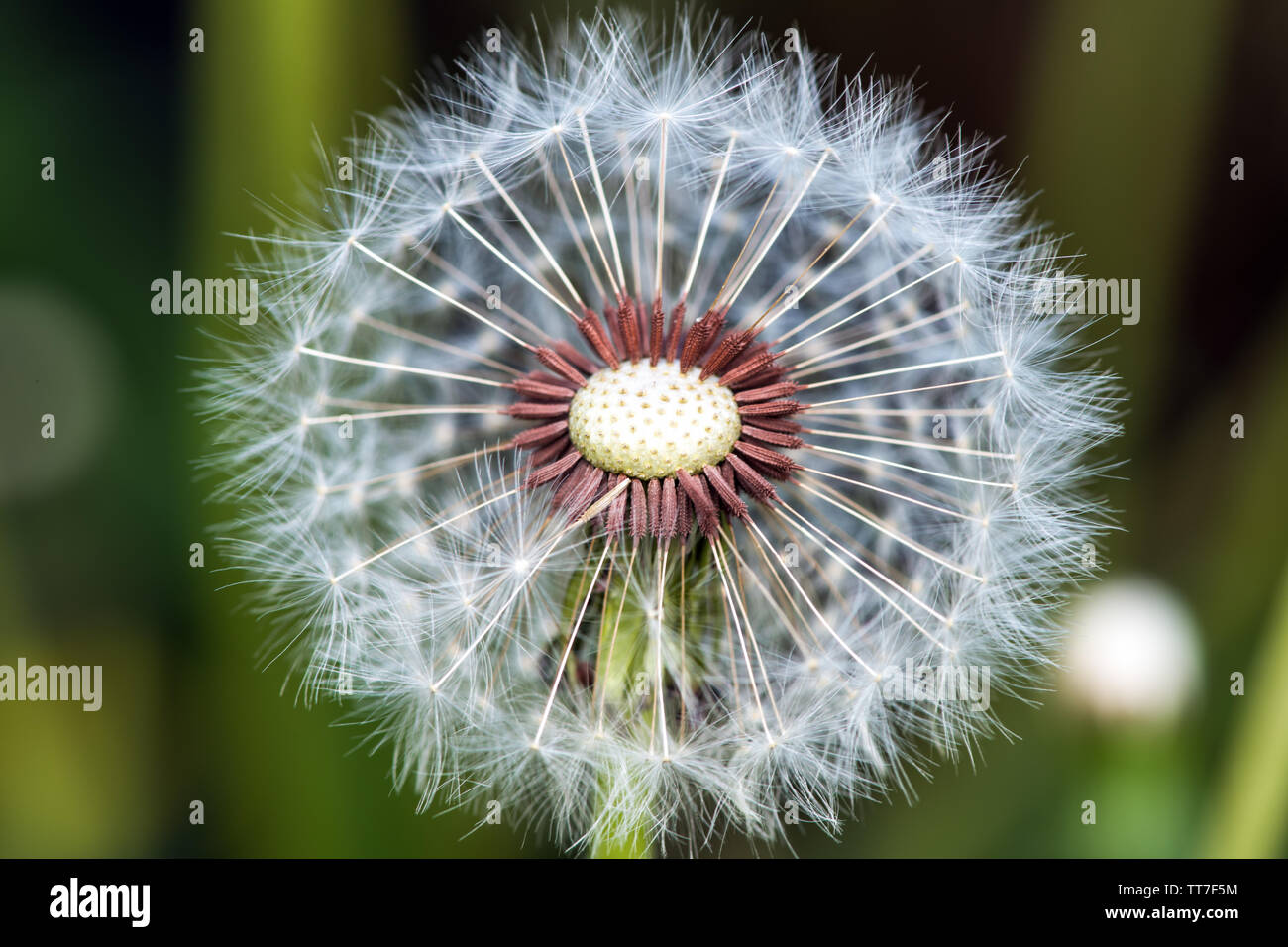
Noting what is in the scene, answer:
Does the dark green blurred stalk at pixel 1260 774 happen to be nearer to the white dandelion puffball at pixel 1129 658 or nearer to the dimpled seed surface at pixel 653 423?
the white dandelion puffball at pixel 1129 658

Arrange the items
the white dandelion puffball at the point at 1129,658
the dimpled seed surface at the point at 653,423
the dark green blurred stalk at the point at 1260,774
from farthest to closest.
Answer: the white dandelion puffball at the point at 1129,658 < the dark green blurred stalk at the point at 1260,774 < the dimpled seed surface at the point at 653,423

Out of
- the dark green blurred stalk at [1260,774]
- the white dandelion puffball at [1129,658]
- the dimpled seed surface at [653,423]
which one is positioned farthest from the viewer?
the white dandelion puffball at [1129,658]

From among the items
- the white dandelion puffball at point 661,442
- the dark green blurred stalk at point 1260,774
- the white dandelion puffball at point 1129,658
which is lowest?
the dark green blurred stalk at point 1260,774

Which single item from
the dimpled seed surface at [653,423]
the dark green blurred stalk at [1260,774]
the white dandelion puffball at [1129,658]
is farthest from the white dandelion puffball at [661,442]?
the dark green blurred stalk at [1260,774]

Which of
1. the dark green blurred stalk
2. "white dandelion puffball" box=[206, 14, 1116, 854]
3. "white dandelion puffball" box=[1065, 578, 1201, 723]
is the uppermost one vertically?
"white dandelion puffball" box=[206, 14, 1116, 854]

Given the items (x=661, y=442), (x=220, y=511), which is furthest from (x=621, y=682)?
(x=220, y=511)

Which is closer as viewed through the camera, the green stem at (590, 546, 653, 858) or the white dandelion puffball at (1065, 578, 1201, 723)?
the green stem at (590, 546, 653, 858)

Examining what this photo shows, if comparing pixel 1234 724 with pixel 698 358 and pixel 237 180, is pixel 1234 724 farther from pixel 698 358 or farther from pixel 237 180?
pixel 237 180

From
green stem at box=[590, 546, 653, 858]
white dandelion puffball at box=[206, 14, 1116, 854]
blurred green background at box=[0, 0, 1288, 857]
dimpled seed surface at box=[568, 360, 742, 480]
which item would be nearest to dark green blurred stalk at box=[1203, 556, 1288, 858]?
blurred green background at box=[0, 0, 1288, 857]

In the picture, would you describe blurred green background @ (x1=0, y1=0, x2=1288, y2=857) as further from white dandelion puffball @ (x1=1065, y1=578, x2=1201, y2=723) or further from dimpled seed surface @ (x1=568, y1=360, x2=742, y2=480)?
dimpled seed surface @ (x1=568, y1=360, x2=742, y2=480)

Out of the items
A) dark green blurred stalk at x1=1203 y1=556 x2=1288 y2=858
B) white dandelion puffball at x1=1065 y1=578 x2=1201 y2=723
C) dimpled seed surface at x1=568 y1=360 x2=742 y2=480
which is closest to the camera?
dimpled seed surface at x1=568 y1=360 x2=742 y2=480
